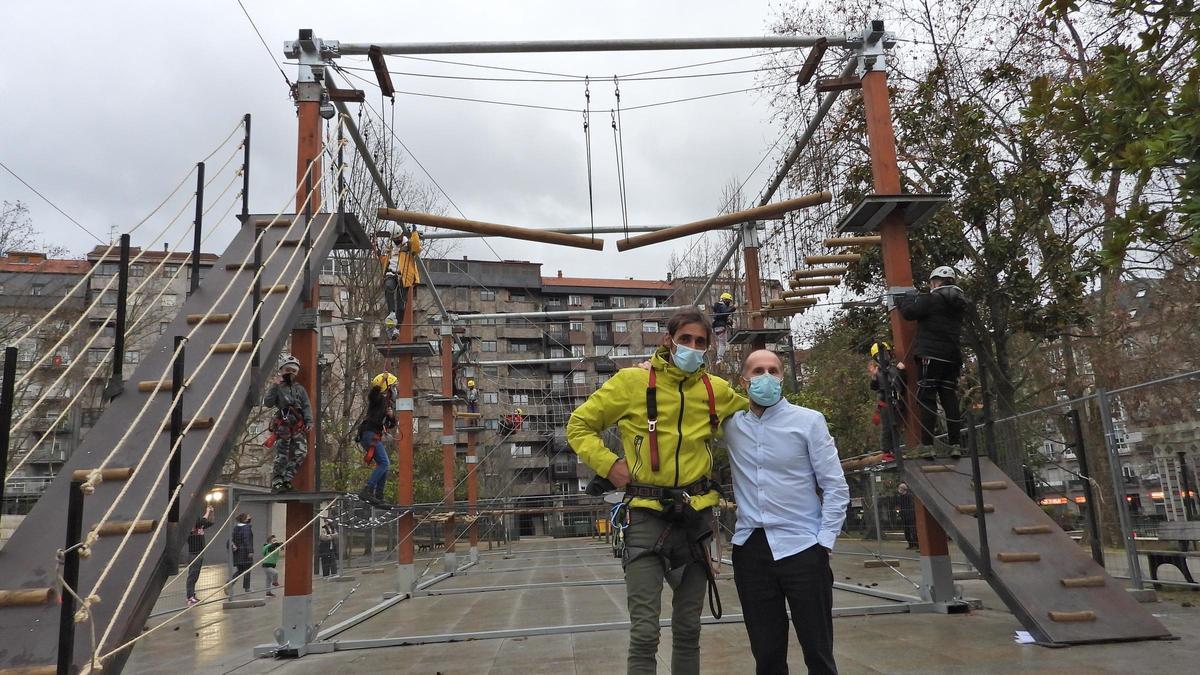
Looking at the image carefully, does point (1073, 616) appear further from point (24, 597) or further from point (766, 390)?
point (24, 597)

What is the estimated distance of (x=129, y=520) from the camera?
3668 millimetres

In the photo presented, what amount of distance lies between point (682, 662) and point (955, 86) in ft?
45.9

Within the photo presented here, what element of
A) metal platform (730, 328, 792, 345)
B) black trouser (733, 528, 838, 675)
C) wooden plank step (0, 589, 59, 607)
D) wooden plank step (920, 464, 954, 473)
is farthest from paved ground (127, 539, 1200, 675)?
metal platform (730, 328, 792, 345)

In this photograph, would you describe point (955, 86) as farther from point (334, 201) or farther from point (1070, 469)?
point (334, 201)

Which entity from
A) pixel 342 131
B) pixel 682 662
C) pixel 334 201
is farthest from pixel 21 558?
pixel 342 131

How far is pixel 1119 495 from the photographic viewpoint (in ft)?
25.5

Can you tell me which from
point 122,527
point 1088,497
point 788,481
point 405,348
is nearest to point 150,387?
point 122,527

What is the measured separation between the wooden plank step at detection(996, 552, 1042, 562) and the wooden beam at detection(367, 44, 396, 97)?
6.96 metres

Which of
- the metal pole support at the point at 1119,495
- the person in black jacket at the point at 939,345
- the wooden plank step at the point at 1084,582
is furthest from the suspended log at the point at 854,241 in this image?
the wooden plank step at the point at 1084,582

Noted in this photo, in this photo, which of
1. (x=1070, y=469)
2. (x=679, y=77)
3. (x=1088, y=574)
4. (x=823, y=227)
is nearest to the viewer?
(x=1088, y=574)

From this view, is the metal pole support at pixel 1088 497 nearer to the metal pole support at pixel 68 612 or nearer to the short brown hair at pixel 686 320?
the short brown hair at pixel 686 320

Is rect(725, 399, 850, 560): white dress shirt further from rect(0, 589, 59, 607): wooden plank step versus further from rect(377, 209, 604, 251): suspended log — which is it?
rect(377, 209, 604, 251): suspended log

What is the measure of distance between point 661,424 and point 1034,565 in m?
3.81

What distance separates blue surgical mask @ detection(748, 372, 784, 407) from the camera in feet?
11.5
